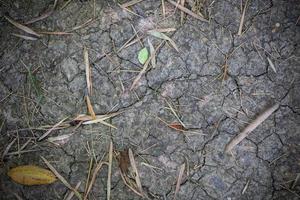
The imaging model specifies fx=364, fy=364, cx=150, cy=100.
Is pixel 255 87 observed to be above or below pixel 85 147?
above

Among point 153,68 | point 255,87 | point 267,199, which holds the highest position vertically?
point 153,68

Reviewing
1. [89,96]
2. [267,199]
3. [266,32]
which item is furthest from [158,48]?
[267,199]

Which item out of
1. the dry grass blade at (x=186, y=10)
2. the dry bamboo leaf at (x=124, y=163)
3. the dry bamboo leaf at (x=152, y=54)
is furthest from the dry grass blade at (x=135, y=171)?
the dry grass blade at (x=186, y=10)

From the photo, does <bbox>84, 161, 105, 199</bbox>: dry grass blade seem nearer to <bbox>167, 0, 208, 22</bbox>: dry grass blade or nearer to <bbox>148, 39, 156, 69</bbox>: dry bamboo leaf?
<bbox>148, 39, 156, 69</bbox>: dry bamboo leaf

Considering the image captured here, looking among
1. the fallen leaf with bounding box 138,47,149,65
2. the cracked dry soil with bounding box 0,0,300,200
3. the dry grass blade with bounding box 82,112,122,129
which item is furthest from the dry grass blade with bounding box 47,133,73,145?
the fallen leaf with bounding box 138,47,149,65

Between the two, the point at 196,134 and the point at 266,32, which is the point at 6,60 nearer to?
the point at 196,134

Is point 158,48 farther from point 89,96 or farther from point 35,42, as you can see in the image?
point 35,42
